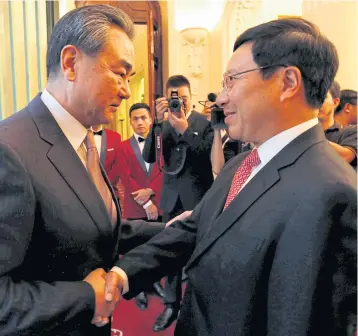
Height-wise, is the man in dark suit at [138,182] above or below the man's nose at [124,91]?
below

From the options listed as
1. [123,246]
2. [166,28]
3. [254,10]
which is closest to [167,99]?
[123,246]

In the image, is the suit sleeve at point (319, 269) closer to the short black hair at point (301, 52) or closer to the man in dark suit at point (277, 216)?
the man in dark suit at point (277, 216)

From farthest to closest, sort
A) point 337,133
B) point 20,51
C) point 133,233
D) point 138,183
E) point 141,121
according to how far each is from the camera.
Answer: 1. point 141,121
2. point 138,183
3. point 337,133
4. point 20,51
5. point 133,233

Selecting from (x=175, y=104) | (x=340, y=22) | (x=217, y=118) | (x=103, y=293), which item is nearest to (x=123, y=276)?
(x=103, y=293)

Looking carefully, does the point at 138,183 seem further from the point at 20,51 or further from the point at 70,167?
the point at 70,167

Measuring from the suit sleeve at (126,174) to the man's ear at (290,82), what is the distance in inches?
89.6

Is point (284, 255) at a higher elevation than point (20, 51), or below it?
below

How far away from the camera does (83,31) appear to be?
921mm

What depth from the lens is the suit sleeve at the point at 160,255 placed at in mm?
1088

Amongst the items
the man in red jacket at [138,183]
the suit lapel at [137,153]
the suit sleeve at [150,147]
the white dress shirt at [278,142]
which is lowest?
the man in red jacket at [138,183]

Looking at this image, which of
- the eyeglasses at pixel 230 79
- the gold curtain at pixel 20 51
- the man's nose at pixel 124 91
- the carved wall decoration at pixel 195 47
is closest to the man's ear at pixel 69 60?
the man's nose at pixel 124 91

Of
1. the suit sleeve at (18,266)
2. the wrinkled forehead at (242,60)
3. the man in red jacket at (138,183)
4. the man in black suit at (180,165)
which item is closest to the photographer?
the suit sleeve at (18,266)

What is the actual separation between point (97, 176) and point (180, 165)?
1.42 meters

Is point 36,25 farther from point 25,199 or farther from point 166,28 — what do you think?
point 166,28
